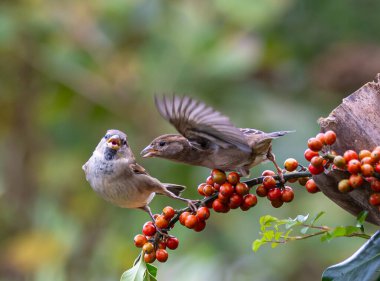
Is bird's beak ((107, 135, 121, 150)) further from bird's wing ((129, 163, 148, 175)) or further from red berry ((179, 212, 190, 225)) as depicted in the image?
red berry ((179, 212, 190, 225))

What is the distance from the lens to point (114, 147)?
12.0 feet

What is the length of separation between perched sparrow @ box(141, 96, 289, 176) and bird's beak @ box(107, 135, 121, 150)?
0.49m

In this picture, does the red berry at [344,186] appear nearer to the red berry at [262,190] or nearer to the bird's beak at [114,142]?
the red berry at [262,190]

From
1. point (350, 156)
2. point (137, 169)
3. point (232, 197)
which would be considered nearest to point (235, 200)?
point (232, 197)

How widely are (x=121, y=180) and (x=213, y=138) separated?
546 mm

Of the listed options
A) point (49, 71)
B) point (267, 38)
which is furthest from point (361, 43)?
point (49, 71)

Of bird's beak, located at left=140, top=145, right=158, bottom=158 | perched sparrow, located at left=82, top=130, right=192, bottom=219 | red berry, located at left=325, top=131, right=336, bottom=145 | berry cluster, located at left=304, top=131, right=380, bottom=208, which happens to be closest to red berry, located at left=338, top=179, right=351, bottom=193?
berry cluster, located at left=304, top=131, right=380, bottom=208

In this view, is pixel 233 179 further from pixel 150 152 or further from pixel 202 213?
pixel 150 152

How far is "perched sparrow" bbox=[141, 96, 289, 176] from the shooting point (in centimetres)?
294

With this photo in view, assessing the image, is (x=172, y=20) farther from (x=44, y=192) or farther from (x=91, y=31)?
(x=44, y=192)

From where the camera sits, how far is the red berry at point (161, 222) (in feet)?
8.48

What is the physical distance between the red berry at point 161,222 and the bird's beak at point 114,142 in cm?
110

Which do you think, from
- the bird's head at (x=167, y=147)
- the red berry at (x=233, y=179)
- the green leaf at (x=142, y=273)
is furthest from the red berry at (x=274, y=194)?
the bird's head at (x=167, y=147)

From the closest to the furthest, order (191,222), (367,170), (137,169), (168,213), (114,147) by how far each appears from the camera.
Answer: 1. (367,170)
2. (191,222)
3. (168,213)
4. (137,169)
5. (114,147)
